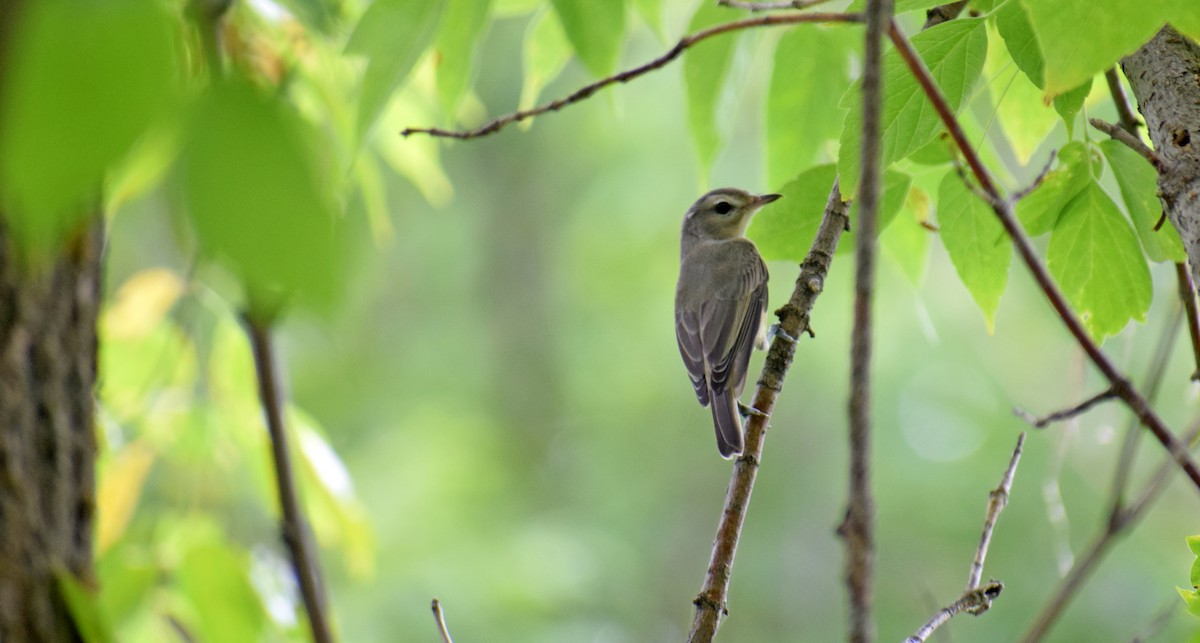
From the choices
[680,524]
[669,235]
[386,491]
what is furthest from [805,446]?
[386,491]

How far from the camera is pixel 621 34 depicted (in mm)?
1640

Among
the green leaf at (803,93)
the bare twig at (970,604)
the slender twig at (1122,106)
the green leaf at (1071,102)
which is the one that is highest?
the green leaf at (803,93)

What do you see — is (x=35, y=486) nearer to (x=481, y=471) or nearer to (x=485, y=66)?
(x=481, y=471)

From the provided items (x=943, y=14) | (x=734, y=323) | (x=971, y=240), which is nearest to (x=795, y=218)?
(x=971, y=240)

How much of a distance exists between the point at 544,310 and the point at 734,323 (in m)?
7.90

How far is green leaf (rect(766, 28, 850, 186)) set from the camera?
181 centimetres

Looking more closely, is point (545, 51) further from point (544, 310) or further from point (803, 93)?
point (544, 310)

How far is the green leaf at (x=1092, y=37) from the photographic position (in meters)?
0.94

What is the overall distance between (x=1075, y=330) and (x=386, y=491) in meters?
6.97

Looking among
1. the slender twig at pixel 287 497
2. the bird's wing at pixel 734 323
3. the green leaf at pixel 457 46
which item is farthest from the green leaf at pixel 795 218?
the bird's wing at pixel 734 323

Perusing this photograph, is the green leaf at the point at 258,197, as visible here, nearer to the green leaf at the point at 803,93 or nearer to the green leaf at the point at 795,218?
the green leaf at the point at 795,218

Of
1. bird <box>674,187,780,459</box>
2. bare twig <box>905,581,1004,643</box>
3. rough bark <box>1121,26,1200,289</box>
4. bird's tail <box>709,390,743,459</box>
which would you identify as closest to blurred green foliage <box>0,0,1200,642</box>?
rough bark <box>1121,26,1200,289</box>

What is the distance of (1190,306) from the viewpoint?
4.35 feet

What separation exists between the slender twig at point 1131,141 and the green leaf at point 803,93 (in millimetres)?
541
